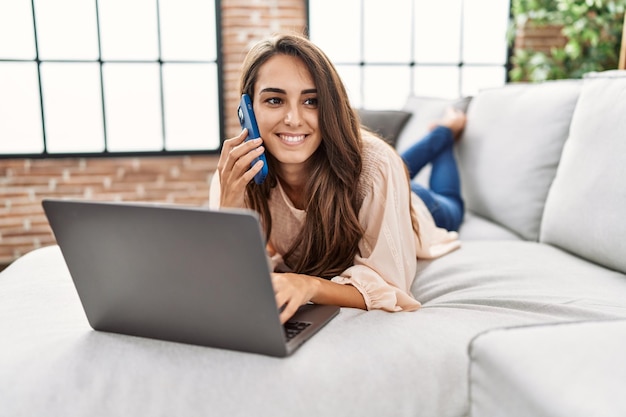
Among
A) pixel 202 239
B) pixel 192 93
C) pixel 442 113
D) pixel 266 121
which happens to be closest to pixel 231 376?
pixel 202 239

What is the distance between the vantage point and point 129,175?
382cm

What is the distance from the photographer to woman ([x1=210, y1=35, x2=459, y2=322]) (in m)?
1.38

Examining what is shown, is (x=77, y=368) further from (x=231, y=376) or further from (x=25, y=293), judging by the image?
(x=25, y=293)

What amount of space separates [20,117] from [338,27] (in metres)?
2.29

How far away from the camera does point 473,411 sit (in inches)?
38.7

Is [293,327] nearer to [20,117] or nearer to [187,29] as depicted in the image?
[187,29]

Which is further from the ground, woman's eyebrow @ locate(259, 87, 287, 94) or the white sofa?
woman's eyebrow @ locate(259, 87, 287, 94)

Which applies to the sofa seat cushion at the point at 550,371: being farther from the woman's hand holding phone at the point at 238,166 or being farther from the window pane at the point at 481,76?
the window pane at the point at 481,76

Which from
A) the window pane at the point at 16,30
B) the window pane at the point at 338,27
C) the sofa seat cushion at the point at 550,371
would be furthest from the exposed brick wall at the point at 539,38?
the sofa seat cushion at the point at 550,371

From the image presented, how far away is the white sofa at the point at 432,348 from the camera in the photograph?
92 cm

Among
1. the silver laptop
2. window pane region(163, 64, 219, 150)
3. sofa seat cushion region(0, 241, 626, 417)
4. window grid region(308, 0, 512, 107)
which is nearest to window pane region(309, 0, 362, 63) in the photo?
window grid region(308, 0, 512, 107)

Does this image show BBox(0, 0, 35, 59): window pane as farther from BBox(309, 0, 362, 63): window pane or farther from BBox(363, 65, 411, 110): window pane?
BBox(363, 65, 411, 110): window pane

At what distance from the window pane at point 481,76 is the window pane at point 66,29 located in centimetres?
270

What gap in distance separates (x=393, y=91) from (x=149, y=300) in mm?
3615
